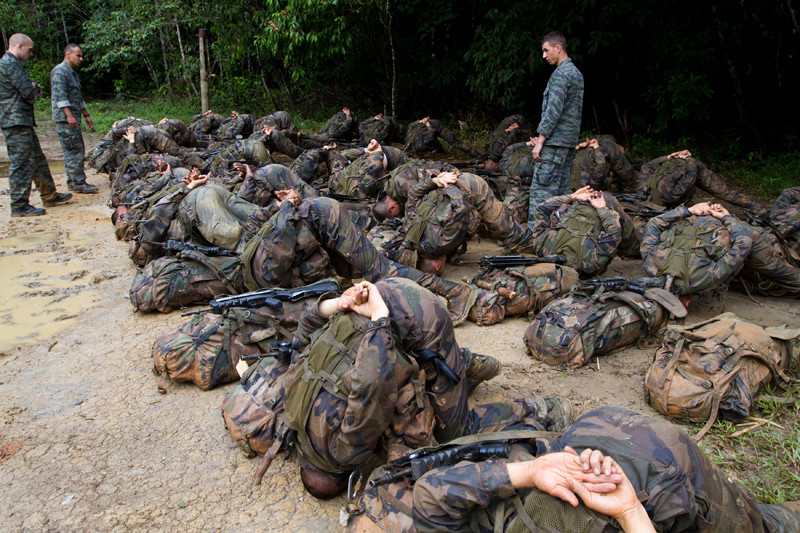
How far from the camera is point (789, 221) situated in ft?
17.8

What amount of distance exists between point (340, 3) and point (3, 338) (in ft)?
29.4

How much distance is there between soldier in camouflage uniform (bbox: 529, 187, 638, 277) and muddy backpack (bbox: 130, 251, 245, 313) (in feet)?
9.88

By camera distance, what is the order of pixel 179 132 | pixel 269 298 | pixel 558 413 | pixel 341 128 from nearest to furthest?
pixel 558 413 < pixel 269 298 < pixel 179 132 < pixel 341 128

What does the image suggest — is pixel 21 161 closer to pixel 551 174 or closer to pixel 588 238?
pixel 551 174

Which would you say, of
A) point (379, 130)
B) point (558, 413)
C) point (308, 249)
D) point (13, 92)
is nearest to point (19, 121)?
point (13, 92)

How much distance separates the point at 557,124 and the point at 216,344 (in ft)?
14.7

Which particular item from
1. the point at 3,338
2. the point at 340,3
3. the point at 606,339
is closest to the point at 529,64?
the point at 340,3

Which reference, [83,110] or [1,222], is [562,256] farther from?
[83,110]

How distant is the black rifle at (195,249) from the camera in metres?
5.03

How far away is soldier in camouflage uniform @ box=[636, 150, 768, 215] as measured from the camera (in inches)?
278

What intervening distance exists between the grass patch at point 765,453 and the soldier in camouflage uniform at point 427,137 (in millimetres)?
7684

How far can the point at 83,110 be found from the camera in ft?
30.3

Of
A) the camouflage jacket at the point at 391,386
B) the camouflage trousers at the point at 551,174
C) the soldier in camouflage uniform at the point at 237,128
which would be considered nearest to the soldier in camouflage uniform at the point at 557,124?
the camouflage trousers at the point at 551,174

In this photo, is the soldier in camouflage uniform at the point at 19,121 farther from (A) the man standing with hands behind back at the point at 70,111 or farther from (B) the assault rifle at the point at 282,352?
(B) the assault rifle at the point at 282,352
